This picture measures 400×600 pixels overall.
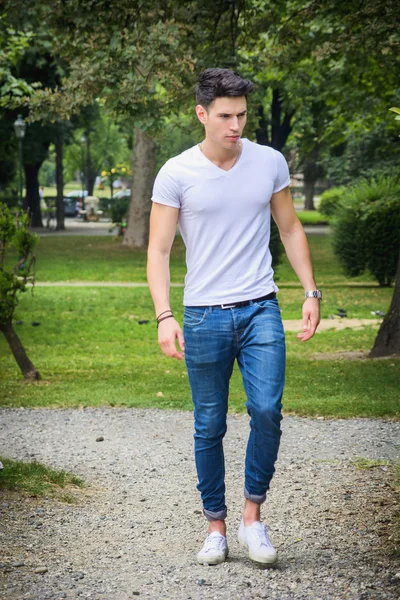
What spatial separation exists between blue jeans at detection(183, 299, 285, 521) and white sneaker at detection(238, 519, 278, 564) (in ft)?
0.42

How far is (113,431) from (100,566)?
3417mm

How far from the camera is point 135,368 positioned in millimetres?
11961

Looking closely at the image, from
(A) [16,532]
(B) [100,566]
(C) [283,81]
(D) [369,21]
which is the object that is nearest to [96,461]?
(A) [16,532]

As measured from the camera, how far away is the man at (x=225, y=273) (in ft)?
13.8

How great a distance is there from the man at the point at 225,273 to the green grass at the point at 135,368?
4104 millimetres

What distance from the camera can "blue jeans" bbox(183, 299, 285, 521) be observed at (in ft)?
14.0

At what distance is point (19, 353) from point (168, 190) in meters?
6.79

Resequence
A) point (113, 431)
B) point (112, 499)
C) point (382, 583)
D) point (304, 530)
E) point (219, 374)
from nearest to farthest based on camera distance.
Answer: point (382, 583), point (219, 374), point (304, 530), point (112, 499), point (113, 431)

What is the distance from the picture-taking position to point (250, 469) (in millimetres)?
4473

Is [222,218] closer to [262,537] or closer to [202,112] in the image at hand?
[202,112]

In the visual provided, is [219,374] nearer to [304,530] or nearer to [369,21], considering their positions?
[304,530]

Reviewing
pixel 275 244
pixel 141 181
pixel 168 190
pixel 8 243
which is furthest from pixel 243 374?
pixel 141 181

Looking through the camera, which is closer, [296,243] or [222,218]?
[222,218]

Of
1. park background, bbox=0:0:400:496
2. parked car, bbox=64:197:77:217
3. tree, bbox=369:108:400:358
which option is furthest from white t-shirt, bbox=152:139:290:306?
parked car, bbox=64:197:77:217
